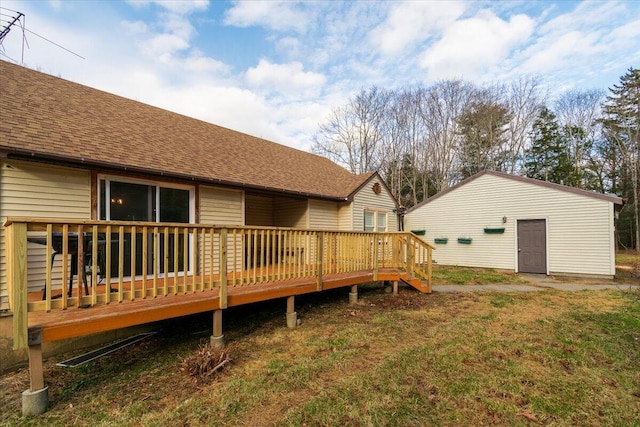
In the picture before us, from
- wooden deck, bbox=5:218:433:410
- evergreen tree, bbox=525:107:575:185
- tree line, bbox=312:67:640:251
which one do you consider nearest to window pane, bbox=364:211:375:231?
wooden deck, bbox=5:218:433:410

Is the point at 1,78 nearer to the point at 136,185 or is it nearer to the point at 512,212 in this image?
the point at 136,185

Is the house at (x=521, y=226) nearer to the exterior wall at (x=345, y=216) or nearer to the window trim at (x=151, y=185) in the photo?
the exterior wall at (x=345, y=216)

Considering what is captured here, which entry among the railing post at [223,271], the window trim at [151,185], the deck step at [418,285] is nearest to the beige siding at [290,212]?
the deck step at [418,285]

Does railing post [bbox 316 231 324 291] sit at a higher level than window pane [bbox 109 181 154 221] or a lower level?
lower

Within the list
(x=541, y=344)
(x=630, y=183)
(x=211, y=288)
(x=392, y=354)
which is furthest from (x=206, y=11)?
(x=630, y=183)

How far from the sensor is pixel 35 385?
9.48ft

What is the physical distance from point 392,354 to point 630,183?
31.5 meters

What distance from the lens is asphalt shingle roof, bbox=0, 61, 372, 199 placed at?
4.85m

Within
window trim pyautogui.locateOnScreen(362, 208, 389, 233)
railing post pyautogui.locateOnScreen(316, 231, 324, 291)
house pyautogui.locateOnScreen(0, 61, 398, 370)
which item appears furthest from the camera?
window trim pyautogui.locateOnScreen(362, 208, 389, 233)

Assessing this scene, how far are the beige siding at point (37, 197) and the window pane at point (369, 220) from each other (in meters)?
8.46

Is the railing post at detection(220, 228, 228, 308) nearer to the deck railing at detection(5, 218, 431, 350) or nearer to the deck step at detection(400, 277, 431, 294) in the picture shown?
the deck railing at detection(5, 218, 431, 350)

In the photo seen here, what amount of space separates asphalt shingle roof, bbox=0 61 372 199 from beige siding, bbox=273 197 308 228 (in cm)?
77

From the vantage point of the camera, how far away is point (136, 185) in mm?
5680

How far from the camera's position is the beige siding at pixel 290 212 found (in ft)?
31.5
